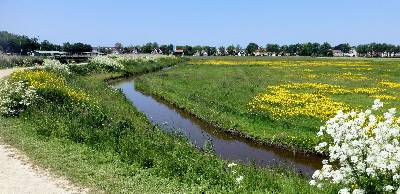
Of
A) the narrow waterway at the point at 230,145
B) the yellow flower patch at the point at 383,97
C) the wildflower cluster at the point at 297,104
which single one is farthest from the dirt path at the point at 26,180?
the yellow flower patch at the point at 383,97

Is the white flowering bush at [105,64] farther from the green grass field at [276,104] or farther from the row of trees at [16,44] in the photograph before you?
the row of trees at [16,44]

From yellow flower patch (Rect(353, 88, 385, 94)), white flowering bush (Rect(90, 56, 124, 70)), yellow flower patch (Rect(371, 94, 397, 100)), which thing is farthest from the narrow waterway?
white flowering bush (Rect(90, 56, 124, 70))

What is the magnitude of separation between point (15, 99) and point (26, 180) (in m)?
11.1

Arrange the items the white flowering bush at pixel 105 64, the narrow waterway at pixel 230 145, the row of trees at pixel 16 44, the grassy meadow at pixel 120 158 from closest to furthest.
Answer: the grassy meadow at pixel 120 158
the narrow waterway at pixel 230 145
the white flowering bush at pixel 105 64
the row of trees at pixel 16 44

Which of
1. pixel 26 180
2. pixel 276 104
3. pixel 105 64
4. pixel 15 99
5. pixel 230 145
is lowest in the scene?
pixel 230 145

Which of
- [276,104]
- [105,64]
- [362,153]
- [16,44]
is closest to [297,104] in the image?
[276,104]

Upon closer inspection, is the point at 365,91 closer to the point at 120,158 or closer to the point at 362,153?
the point at 120,158

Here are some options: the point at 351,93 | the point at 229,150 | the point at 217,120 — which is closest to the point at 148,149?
the point at 229,150

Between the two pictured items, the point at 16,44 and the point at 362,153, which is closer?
the point at 362,153

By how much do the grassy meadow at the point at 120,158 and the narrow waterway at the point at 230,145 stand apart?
198 centimetres

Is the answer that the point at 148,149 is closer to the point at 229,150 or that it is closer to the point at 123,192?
the point at 123,192

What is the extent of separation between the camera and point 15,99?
2348cm

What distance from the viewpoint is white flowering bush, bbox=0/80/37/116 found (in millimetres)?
22797

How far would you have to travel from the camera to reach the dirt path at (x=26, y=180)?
12.6 metres
